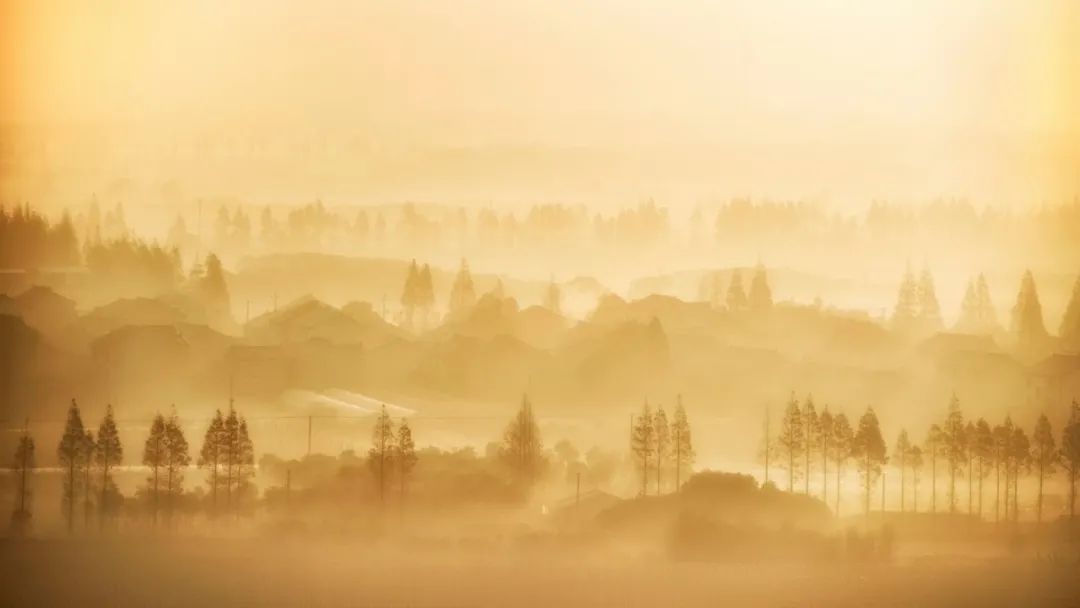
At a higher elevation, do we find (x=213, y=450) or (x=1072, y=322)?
(x=1072, y=322)

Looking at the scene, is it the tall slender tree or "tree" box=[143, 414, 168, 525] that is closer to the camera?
"tree" box=[143, 414, 168, 525]

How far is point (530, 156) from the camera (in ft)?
19.3

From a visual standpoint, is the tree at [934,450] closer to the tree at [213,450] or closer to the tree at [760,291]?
the tree at [760,291]

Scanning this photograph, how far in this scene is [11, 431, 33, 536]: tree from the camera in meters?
5.58

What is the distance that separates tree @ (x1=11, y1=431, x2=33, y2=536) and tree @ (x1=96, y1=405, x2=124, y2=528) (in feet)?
0.91

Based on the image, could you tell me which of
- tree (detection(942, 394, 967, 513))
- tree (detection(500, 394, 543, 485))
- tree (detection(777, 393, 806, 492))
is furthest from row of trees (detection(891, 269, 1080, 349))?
tree (detection(500, 394, 543, 485))

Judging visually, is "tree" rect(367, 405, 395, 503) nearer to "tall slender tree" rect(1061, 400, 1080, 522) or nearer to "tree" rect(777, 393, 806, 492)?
"tree" rect(777, 393, 806, 492)

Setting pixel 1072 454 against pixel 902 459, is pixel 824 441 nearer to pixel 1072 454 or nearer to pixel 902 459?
pixel 902 459

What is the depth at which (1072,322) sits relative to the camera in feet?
19.2

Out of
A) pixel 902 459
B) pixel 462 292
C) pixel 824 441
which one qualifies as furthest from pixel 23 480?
pixel 902 459

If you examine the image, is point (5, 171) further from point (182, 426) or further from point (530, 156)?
point (530, 156)

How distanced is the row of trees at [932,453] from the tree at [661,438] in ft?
1.33

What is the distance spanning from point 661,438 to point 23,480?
2536mm

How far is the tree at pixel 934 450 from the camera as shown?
5715mm
